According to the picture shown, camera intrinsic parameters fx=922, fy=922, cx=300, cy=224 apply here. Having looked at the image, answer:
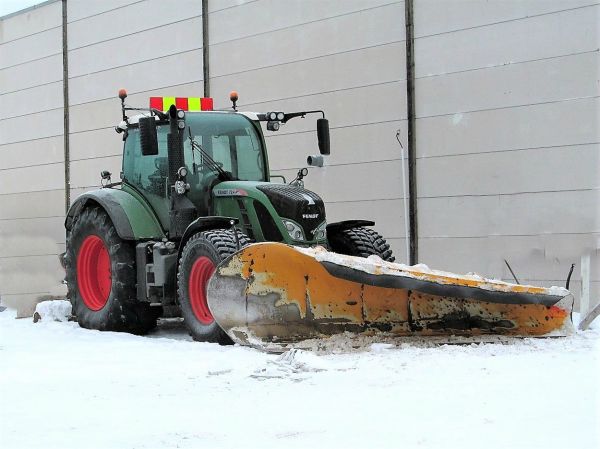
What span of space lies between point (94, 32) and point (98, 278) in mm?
6882

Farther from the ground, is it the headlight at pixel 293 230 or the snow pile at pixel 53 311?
the headlight at pixel 293 230

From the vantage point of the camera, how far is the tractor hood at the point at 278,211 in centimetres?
745

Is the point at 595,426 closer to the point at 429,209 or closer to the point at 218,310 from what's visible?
the point at 218,310

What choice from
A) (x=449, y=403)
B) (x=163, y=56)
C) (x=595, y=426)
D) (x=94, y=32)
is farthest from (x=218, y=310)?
(x=94, y=32)

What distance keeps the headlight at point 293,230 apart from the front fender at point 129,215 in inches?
51.0

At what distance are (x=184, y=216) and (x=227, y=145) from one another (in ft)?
2.56

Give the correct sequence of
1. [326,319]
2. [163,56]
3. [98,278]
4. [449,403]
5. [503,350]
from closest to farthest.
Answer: [449,403], [503,350], [326,319], [98,278], [163,56]

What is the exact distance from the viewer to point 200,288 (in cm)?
726

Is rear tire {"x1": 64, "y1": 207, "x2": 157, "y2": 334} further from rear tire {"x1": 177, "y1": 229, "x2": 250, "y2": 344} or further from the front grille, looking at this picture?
the front grille

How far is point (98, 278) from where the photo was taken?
896cm

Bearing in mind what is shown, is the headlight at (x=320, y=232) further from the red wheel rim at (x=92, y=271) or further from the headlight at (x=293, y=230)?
the red wheel rim at (x=92, y=271)

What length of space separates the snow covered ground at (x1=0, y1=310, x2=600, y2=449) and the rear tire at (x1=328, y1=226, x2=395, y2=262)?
1.79 meters

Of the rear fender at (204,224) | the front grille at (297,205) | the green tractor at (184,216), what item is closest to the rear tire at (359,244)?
the green tractor at (184,216)

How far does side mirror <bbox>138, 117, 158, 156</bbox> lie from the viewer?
7.43 meters
